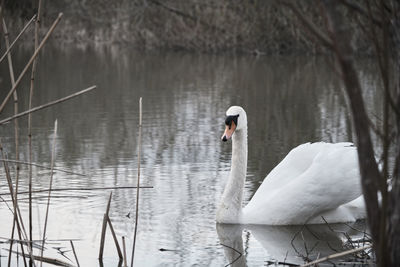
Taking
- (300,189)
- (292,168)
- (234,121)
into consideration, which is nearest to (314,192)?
(300,189)

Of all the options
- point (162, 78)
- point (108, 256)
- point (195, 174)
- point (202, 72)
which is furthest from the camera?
point (202, 72)

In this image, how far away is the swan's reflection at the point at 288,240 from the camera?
4949mm

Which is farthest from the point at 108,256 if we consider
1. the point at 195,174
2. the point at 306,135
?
the point at 306,135

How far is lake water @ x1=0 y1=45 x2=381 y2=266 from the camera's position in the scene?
5242mm

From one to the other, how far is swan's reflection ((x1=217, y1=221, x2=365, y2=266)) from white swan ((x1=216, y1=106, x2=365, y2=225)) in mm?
76

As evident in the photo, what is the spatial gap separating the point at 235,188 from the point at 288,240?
633 millimetres

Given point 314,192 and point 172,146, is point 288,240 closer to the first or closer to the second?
Answer: point 314,192

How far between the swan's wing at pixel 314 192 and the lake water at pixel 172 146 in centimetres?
10

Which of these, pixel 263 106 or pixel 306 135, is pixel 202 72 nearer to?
pixel 263 106

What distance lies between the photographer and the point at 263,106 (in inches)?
482

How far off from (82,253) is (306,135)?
5.05 meters

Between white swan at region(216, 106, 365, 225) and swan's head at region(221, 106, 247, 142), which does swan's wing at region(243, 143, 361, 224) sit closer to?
white swan at region(216, 106, 365, 225)

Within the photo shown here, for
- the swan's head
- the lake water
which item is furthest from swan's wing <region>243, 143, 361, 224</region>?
the swan's head

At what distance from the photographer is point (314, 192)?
5590 millimetres
